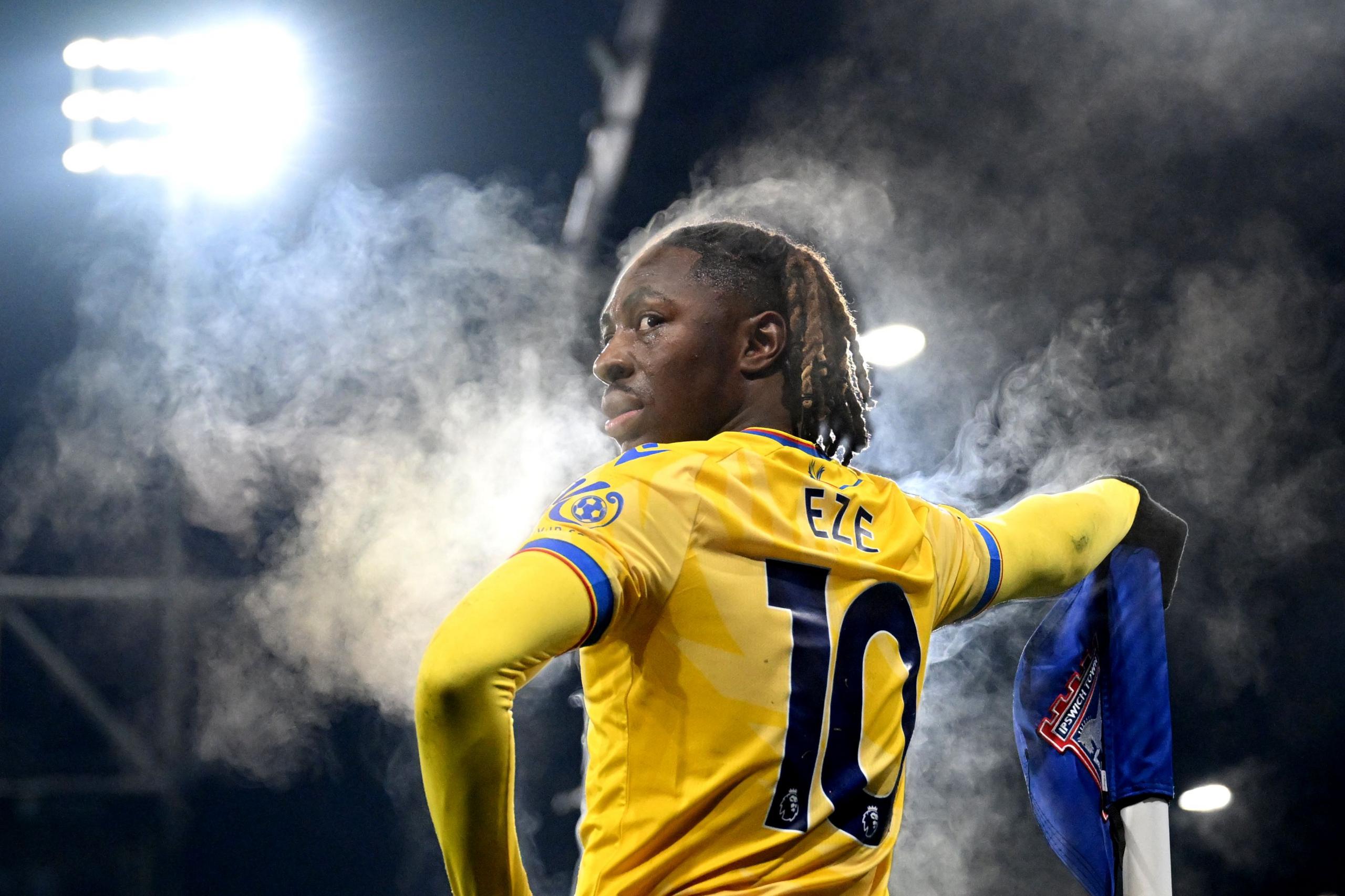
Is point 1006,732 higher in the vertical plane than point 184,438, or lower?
lower

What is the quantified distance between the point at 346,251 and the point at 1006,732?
251 cm

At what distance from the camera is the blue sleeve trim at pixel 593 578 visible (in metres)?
1.05

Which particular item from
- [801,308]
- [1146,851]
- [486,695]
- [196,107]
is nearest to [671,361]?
[801,308]

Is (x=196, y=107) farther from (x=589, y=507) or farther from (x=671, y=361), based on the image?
(x=589, y=507)

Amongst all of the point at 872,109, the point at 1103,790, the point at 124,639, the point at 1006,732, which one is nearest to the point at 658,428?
the point at 1103,790

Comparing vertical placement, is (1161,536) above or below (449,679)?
above

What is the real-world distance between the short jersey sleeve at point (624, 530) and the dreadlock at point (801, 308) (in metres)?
0.38

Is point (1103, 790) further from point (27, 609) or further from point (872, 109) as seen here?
point (27, 609)

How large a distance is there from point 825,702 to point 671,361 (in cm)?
50

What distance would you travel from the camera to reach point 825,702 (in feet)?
4.07

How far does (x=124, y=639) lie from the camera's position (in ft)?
12.2

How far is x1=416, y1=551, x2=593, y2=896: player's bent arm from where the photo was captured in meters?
0.97

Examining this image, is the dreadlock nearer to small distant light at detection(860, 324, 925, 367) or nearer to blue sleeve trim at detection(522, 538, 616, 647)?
blue sleeve trim at detection(522, 538, 616, 647)

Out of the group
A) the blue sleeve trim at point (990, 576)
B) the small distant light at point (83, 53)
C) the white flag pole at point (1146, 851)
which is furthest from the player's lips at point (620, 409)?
the small distant light at point (83, 53)
